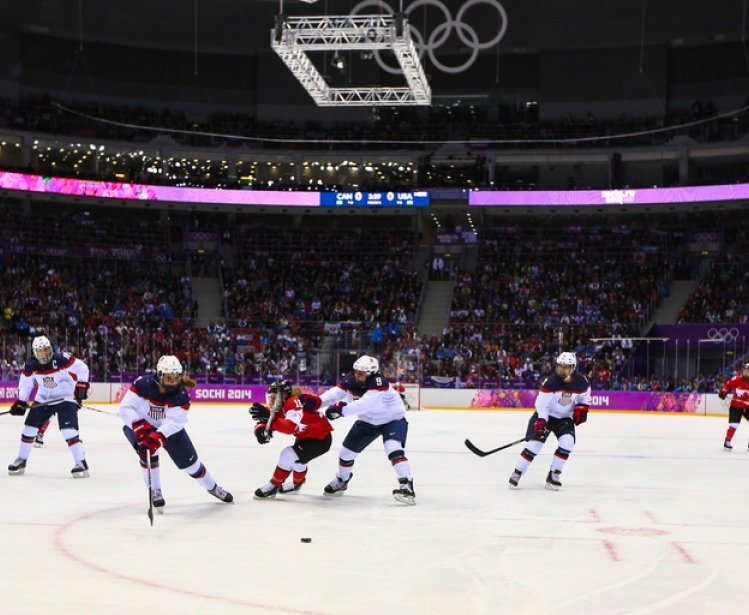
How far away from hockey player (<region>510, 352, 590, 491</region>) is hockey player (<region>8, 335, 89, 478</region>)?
16.3 feet

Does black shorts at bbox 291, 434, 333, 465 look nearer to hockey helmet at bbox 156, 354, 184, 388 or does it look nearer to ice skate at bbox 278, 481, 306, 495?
ice skate at bbox 278, 481, 306, 495

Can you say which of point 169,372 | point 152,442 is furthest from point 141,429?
point 169,372

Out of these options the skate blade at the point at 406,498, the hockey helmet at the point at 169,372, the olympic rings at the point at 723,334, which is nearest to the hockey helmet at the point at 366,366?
the skate blade at the point at 406,498

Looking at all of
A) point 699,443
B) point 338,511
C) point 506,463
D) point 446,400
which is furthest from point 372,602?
point 446,400

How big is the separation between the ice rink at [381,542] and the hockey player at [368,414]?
1.15 ft

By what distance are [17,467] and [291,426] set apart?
3841mm

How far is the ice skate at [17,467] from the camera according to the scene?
11.5 meters

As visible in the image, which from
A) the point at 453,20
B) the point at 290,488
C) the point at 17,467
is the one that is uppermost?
the point at 453,20

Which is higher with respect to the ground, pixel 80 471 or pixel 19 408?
pixel 19 408

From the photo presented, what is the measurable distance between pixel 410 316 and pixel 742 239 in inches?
476

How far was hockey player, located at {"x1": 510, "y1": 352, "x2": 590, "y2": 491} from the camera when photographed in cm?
1089

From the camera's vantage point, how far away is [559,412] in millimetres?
11023

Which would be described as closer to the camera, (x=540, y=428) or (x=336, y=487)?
(x=336, y=487)

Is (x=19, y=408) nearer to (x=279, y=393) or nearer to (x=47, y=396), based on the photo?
(x=47, y=396)
